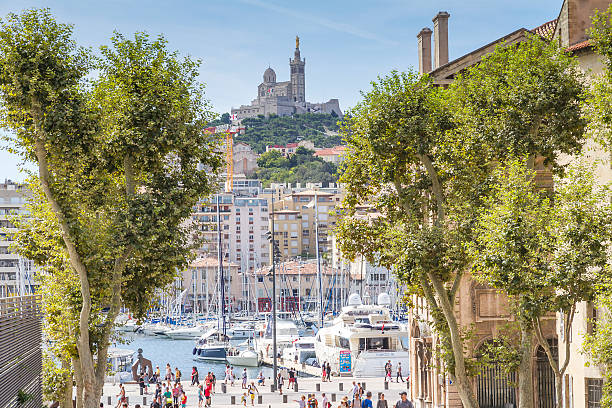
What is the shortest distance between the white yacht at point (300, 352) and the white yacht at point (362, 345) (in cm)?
187

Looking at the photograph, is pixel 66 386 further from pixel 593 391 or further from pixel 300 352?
pixel 300 352

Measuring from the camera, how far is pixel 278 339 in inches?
3115

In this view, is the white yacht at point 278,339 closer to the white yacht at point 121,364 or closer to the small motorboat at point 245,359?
the small motorboat at point 245,359

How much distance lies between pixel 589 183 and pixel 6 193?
11583 cm

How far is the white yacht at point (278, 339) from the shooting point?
248 feet

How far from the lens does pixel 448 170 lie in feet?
73.0

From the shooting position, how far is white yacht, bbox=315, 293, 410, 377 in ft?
182

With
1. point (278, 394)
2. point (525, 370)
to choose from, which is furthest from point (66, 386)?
point (278, 394)

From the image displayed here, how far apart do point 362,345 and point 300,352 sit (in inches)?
433

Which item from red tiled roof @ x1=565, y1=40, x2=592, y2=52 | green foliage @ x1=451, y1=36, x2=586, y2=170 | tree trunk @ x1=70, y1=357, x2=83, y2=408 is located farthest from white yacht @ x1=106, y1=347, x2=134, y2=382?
red tiled roof @ x1=565, y1=40, x2=592, y2=52

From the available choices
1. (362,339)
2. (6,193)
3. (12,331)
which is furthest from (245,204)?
(12,331)

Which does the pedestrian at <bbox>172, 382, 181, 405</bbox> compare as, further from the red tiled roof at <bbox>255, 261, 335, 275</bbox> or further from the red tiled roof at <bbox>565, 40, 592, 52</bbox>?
the red tiled roof at <bbox>255, 261, 335, 275</bbox>

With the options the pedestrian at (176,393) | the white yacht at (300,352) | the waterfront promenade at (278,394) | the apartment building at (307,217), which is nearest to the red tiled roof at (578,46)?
the waterfront promenade at (278,394)

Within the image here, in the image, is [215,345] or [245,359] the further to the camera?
[215,345]
